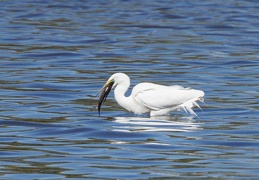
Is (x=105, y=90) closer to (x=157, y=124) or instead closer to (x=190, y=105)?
(x=190, y=105)

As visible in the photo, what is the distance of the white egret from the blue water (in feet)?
0.56

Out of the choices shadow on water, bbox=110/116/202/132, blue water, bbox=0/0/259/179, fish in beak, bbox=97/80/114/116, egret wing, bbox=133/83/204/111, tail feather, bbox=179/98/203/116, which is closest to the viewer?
blue water, bbox=0/0/259/179

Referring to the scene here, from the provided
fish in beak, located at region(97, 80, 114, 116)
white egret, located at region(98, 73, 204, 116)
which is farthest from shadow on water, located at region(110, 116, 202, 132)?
fish in beak, located at region(97, 80, 114, 116)

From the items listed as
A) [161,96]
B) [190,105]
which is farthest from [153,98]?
[190,105]

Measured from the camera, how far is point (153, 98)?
557 inches

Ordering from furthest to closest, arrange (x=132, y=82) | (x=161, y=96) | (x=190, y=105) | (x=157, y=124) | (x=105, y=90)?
(x=132, y=82) → (x=105, y=90) → (x=161, y=96) → (x=190, y=105) → (x=157, y=124)

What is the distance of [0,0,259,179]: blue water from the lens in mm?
10367

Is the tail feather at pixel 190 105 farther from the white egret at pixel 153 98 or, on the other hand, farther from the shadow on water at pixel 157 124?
the shadow on water at pixel 157 124

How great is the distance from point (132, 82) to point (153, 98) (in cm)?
381

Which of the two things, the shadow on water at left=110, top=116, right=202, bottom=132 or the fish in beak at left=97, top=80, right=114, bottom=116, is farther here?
the fish in beak at left=97, top=80, right=114, bottom=116

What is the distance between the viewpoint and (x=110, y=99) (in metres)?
16.1

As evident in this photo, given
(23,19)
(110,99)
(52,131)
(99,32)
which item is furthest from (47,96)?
(23,19)

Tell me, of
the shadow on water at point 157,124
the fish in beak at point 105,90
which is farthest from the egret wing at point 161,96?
the fish in beak at point 105,90

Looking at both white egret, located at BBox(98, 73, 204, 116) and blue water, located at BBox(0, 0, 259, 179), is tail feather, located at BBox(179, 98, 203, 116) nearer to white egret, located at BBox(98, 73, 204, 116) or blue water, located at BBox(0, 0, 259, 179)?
white egret, located at BBox(98, 73, 204, 116)
